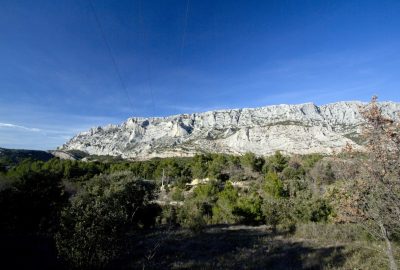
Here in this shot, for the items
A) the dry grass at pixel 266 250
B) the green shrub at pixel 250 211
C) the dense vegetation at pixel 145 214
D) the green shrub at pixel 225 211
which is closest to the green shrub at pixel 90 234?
the dense vegetation at pixel 145 214

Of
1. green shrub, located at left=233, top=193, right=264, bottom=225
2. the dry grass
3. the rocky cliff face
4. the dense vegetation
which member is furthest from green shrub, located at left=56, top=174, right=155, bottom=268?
the rocky cliff face

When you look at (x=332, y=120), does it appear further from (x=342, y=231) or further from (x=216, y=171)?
(x=342, y=231)

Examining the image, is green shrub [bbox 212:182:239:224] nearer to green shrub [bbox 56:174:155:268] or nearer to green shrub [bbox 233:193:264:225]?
green shrub [bbox 233:193:264:225]

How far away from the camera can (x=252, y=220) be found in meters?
22.2

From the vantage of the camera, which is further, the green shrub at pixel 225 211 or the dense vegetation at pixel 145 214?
the green shrub at pixel 225 211

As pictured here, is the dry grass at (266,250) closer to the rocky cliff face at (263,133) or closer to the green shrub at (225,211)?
the green shrub at (225,211)

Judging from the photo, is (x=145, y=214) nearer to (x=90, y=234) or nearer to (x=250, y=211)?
(x=250, y=211)

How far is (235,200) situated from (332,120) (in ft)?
485

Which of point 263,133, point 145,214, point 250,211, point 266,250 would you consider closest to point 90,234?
point 266,250

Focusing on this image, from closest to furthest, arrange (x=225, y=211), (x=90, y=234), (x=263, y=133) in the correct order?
1. (x=90, y=234)
2. (x=225, y=211)
3. (x=263, y=133)

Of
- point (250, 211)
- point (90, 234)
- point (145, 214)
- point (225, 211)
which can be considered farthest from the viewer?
point (225, 211)

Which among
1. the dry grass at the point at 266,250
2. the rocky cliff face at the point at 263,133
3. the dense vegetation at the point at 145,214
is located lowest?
the dry grass at the point at 266,250

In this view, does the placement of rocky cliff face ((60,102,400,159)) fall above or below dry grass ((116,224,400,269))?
above

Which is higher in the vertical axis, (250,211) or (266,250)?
(250,211)
